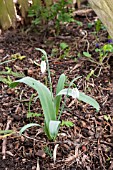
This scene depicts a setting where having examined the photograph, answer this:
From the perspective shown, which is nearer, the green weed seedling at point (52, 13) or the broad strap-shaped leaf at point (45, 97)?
the broad strap-shaped leaf at point (45, 97)

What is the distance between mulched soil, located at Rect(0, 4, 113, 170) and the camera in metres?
1.96

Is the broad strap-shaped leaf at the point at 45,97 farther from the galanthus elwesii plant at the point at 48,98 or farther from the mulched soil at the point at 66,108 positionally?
A: the mulched soil at the point at 66,108

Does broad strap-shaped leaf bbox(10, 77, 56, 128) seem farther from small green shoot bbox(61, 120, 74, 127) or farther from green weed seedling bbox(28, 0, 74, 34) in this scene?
green weed seedling bbox(28, 0, 74, 34)

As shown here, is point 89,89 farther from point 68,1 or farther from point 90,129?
point 68,1

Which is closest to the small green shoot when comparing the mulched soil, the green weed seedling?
the mulched soil

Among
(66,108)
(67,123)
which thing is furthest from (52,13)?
(67,123)

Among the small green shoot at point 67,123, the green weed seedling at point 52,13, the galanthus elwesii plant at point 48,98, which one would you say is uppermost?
the green weed seedling at point 52,13

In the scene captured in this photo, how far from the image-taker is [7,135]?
202 cm

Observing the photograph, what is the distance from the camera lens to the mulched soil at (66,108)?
196 centimetres

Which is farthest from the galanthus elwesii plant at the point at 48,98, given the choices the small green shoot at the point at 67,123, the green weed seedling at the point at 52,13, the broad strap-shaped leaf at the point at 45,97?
the green weed seedling at the point at 52,13

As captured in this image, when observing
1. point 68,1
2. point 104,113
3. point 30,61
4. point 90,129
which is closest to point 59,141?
point 90,129

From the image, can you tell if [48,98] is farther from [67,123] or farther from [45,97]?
[67,123]

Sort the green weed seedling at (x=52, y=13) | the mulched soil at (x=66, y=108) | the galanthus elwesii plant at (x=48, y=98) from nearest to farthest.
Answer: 1. the galanthus elwesii plant at (x=48, y=98)
2. the mulched soil at (x=66, y=108)
3. the green weed seedling at (x=52, y=13)

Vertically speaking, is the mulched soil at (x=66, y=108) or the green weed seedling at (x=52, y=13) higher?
the green weed seedling at (x=52, y=13)
